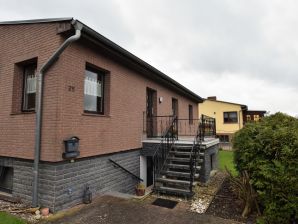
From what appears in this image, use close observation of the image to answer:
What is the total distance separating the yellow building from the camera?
91.8 ft

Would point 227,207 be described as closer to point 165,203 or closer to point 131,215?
point 165,203

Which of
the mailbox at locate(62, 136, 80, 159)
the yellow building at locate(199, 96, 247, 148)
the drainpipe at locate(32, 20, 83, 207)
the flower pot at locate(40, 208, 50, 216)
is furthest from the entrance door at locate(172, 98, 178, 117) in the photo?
the yellow building at locate(199, 96, 247, 148)

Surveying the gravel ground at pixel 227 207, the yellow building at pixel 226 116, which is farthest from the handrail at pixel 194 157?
the yellow building at pixel 226 116

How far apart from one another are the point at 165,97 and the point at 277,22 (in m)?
6.08

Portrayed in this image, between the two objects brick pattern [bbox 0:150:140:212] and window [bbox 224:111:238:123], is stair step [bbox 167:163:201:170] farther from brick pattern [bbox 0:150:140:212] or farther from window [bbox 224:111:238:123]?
window [bbox 224:111:238:123]

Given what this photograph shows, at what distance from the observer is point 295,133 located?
445 cm

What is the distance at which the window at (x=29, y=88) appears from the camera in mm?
5707

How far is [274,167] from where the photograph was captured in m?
4.39

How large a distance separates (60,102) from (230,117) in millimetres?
26824

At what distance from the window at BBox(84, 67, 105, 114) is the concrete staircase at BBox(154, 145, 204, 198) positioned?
2757mm

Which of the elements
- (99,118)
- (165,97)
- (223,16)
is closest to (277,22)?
(223,16)

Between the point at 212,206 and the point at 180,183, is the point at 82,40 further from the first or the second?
the point at 212,206

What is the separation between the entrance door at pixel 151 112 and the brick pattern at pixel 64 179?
3.13 meters

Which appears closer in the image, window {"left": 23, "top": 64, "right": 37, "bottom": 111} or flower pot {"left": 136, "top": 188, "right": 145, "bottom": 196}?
window {"left": 23, "top": 64, "right": 37, "bottom": 111}
